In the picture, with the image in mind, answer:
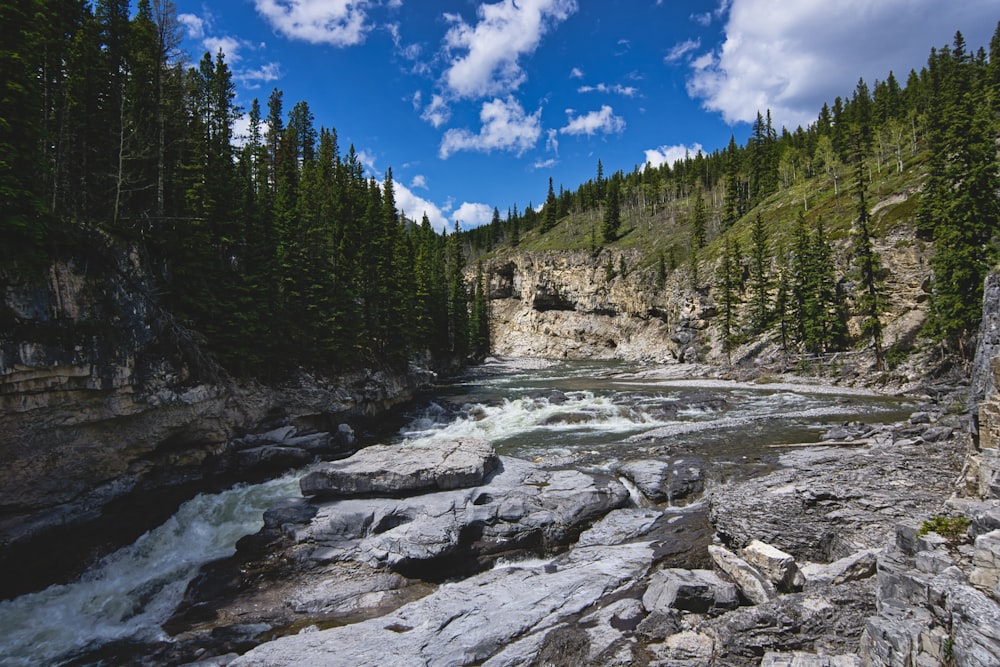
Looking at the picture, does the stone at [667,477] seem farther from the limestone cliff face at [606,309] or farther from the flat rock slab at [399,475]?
the limestone cliff face at [606,309]

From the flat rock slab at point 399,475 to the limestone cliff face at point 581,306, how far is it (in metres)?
69.6

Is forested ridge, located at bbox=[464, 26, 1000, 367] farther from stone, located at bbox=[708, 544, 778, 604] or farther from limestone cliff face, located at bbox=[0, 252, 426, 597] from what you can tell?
limestone cliff face, located at bbox=[0, 252, 426, 597]

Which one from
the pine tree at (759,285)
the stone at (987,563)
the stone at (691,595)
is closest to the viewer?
the stone at (987,563)

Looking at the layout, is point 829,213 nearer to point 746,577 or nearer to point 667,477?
point 667,477

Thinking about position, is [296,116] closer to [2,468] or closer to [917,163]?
[2,468]

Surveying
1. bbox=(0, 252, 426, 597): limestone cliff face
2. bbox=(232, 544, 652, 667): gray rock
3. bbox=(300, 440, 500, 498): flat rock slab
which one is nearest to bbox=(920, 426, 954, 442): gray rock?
bbox=(232, 544, 652, 667): gray rock

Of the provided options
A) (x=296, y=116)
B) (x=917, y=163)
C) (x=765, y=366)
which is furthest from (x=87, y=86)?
(x=917, y=163)

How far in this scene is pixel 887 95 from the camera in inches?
3733

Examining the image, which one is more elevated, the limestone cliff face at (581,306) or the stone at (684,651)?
the limestone cliff face at (581,306)

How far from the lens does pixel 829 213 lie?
6272 centimetres

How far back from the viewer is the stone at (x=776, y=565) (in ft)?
28.7

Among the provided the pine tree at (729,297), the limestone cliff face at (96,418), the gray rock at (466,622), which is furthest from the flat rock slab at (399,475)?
the pine tree at (729,297)

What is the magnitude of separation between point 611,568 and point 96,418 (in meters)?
17.0

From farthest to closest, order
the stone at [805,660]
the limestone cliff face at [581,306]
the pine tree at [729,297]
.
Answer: the limestone cliff face at [581,306] → the pine tree at [729,297] → the stone at [805,660]
